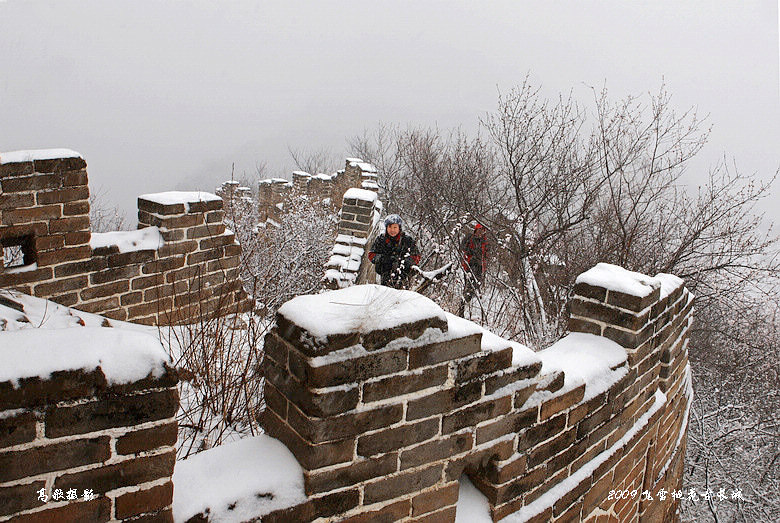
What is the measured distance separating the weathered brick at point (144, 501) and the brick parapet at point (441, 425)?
0.33m

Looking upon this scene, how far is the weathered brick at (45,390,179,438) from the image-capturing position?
4.08 ft

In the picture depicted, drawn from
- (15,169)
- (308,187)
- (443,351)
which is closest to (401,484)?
(443,351)

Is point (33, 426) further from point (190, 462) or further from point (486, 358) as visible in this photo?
point (486, 358)

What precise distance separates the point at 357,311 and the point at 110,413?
741 mm

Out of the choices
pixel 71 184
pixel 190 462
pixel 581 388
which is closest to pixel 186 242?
pixel 71 184

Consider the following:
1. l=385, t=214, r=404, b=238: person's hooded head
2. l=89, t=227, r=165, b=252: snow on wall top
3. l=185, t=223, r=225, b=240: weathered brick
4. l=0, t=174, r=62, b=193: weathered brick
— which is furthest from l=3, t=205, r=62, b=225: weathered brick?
l=385, t=214, r=404, b=238: person's hooded head

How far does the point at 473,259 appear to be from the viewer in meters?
8.90

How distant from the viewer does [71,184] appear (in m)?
3.83

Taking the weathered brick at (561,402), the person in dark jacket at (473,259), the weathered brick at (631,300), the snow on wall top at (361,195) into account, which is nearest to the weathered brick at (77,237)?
the weathered brick at (561,402)

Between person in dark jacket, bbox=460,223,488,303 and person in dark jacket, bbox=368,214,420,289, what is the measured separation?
1.10 meters

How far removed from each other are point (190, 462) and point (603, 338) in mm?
2386

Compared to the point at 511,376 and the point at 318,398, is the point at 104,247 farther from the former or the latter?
the point at 511,376

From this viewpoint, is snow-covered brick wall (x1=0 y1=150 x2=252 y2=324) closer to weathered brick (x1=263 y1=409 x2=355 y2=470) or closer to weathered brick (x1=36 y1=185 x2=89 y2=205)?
weathered brick (x1=36 y1=185 x2=89 y2=205)

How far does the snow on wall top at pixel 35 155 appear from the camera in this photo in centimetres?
357
